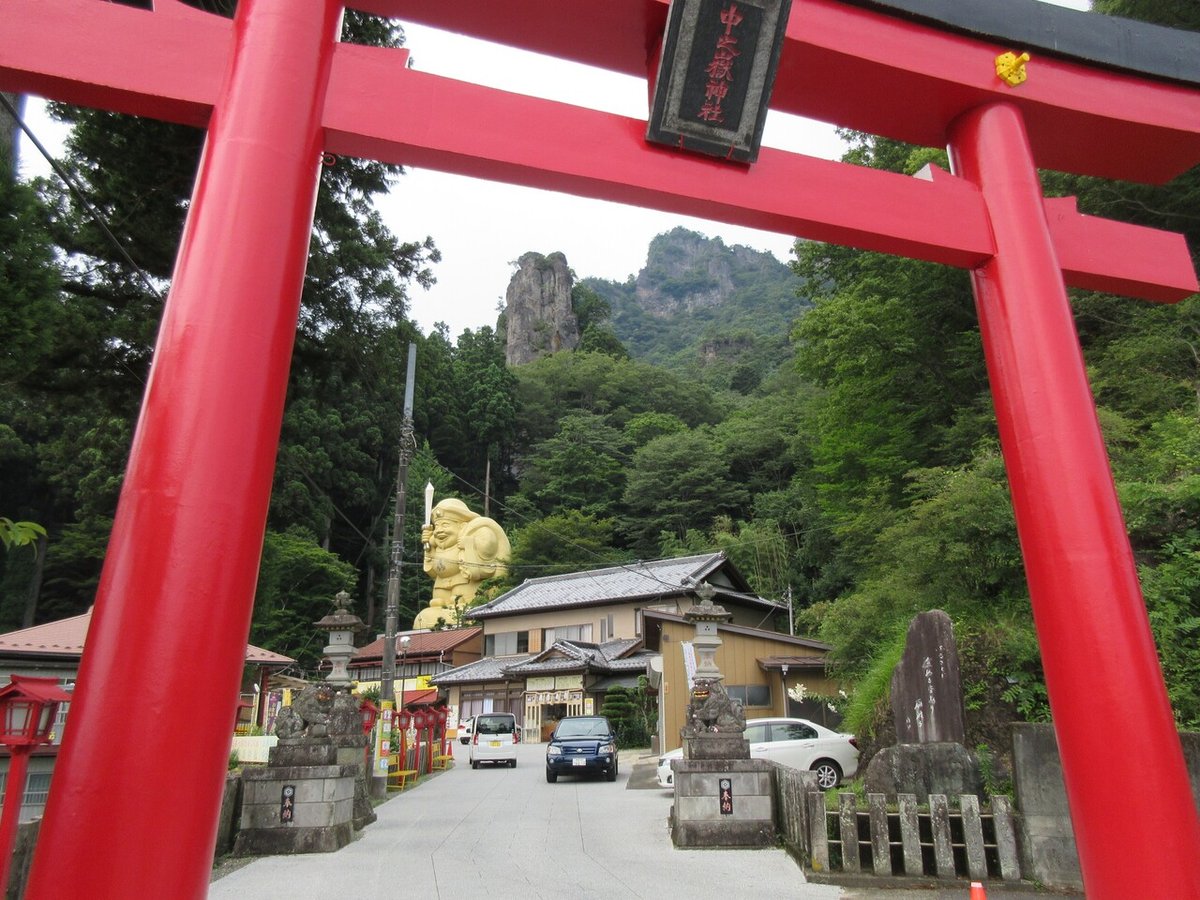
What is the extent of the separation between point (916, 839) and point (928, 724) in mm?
2038

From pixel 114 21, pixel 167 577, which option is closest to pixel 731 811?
pixel 167 577

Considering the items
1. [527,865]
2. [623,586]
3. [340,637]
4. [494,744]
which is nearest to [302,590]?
[623,586]

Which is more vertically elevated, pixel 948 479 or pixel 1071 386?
pixel 948 479

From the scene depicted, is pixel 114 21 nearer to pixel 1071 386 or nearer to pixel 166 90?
pixel 166 90

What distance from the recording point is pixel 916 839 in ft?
20.9

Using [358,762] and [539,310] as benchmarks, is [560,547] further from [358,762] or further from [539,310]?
[539,310]

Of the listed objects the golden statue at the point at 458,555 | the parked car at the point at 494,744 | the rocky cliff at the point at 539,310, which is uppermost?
the rocky cliff at the point at 539,310

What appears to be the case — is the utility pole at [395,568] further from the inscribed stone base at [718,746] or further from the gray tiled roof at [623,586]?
the gray tiled roof at [623,586]

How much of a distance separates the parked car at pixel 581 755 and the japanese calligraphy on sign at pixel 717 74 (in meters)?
15.3

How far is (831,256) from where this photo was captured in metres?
21.6

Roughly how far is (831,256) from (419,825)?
17742 millimetres

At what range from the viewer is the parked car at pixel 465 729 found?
100 feet

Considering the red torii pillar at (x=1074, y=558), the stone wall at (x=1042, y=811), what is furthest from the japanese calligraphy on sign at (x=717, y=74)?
the stone wall at (x=1042, y=811)

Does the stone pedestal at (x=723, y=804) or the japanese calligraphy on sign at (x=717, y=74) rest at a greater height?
the japanese calligraphy on sign at (x=717, y=74)
